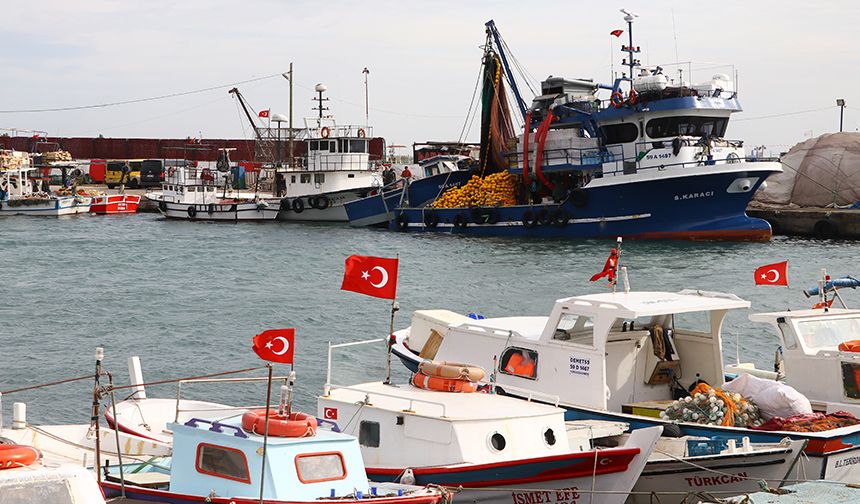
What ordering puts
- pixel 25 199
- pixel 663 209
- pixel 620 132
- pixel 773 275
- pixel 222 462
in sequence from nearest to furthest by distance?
pixel 222 462 → pixel 773 275 → pixel 663 209 → pixel 620 132 → pixel 25 199

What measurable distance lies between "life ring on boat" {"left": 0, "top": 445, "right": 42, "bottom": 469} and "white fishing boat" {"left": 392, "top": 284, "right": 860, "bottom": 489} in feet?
23.4

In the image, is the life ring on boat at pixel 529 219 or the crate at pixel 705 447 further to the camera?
the life ring on boat at pixel 529 219

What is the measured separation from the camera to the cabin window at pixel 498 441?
12312 mm

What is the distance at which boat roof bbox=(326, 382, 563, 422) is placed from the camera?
12516mm

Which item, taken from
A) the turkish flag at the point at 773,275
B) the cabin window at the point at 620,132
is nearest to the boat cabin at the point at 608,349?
the turkish flag at the point at 773,275

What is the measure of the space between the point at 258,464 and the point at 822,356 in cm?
794

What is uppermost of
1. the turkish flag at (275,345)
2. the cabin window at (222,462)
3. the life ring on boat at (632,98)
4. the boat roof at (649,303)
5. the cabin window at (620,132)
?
the life ring on boat at (632,98)

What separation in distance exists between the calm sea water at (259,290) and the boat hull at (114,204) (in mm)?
15254

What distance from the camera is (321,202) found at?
63.9 m

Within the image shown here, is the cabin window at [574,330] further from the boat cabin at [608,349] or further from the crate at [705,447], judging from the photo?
the crate at [705,447]

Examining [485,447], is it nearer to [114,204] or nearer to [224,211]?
[224,211]

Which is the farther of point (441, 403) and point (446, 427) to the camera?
point (441, 403)

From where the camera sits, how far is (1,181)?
71.8 metres

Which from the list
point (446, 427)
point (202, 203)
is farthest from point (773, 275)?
point (202, 203)
